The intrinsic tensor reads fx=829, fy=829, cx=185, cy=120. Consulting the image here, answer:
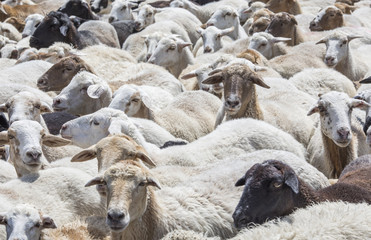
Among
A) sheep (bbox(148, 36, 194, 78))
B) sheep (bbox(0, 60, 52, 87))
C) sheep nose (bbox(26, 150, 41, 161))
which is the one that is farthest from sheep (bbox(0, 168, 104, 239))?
sheep (bbox(148, 36, 194, 78))

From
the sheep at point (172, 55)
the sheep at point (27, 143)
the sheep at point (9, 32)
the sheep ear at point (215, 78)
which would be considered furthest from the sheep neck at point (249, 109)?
the sheep at point (9, 32)

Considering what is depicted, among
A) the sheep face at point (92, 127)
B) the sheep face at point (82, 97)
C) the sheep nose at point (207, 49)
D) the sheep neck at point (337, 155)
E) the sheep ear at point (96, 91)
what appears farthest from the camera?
the sheep nose at point (207, 49)

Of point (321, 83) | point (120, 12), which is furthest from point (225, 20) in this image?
point (321, 83)

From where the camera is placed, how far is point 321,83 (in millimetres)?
10391

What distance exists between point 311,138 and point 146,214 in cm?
353

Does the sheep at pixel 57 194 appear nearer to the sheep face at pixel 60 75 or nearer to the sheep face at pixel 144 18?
the sheep face at pixel 60 75

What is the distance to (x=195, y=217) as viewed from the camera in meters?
5.81

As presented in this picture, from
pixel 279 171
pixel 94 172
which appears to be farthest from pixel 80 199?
pixel 279 171

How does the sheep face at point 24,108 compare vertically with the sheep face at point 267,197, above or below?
below

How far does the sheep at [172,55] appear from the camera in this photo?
11.8m

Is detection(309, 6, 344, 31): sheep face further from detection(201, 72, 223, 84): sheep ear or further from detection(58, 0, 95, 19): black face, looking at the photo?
detection(201, 72, 223, 84): sheep ear

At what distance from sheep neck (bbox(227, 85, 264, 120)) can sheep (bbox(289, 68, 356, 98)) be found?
69.8 inches

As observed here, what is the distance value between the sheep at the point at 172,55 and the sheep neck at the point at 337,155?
4.25 m

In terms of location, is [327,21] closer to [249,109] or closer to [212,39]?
[212,39]
